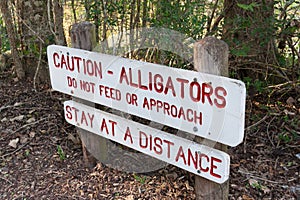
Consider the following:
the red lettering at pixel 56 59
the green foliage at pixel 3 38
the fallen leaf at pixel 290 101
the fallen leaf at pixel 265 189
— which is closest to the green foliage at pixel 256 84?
the fallen leaf at pixel 290 101

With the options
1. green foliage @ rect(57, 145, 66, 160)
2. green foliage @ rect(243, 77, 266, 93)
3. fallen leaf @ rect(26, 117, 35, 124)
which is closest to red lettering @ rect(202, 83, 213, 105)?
Result: green foliage @ rect(243, 77, 266, 93)

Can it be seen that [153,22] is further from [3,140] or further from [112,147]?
[3,140]

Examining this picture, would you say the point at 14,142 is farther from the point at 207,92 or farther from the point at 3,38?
the point at 207,92

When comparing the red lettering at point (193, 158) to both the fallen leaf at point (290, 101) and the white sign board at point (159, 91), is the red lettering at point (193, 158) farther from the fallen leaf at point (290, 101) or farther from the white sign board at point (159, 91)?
the fallen leaf at point (290, 101)

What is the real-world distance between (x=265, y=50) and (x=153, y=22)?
3.42 ft

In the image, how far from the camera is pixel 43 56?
429 centimetres

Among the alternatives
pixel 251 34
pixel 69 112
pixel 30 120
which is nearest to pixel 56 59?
pixel 69 112

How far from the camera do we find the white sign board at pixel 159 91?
1982 millimetres

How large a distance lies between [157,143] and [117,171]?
78cm

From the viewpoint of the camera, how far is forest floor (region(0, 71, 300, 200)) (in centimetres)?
283

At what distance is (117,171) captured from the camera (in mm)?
3062

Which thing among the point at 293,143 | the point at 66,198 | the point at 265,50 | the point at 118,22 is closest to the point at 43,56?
the point at 118,22

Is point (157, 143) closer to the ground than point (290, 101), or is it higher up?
higher up

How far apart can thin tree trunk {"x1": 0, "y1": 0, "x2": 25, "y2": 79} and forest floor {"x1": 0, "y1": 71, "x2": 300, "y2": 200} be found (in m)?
0.66
